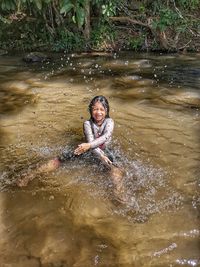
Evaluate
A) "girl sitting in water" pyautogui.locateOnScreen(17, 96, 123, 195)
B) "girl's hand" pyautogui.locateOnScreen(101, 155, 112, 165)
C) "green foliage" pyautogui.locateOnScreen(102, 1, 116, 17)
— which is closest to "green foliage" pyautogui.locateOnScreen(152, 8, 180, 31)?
"green foliage" pyautogui.locateOnScreen(102, 1, 116, 17)

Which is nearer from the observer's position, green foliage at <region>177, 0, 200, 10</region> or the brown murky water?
the brown murky water

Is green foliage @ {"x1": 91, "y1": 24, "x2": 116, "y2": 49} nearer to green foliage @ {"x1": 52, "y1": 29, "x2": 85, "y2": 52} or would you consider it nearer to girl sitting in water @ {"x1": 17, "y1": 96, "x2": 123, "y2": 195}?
green foliage @ {"x1": 52, "y1": 29, "x2": 85, "y2": 52}

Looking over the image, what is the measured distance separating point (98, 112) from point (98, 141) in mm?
371

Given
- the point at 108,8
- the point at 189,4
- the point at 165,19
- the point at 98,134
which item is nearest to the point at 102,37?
the point at 108,8

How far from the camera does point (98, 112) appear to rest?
4.88 metres

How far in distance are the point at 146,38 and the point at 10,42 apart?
14.2ft

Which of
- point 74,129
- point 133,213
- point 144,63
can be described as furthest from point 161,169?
point 144,63

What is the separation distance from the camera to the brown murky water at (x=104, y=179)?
3584 millimetres

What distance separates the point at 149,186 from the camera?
453cm

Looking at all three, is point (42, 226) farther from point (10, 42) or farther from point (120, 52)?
point (10, 42)

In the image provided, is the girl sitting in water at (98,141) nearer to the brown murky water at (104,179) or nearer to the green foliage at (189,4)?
the brown murky water at (104,179)

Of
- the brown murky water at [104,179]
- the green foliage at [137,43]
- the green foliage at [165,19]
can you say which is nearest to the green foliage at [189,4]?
the green foliage at [165,19]

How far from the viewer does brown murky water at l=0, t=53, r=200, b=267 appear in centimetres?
358

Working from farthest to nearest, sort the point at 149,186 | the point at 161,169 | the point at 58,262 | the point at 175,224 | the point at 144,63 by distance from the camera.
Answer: the point at 144,63, the point at 161,169, the point at 149,186, the point at 175,224, the point at 58,262
